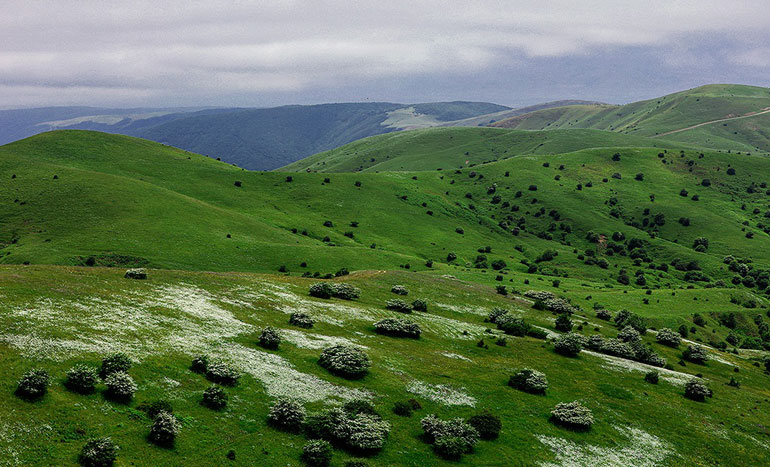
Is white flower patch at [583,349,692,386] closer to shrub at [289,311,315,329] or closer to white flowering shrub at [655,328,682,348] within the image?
white flowering shrub at [655,328,682,348]

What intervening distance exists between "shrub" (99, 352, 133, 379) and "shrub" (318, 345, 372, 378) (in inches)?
716

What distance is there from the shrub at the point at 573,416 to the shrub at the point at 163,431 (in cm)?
3581

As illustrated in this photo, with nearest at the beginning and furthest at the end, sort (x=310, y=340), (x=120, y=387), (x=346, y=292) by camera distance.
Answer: (x=120, y=387) → (x=310, y=340) → (x=346, y=292)

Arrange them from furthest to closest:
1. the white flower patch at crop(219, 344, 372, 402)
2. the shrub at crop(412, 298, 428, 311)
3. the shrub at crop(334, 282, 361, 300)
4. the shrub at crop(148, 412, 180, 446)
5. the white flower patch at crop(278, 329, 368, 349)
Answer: the shrub at crop(412, 298, 428, 311) → the shrub at crop(334, 282, 361, 300) → the white flower patch at crop(278, 329, 368, 349) → the white flower patch at crop(219, 344, 372, 402) → the shrub at crop(148, 412, 180, 446)

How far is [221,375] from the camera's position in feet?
126

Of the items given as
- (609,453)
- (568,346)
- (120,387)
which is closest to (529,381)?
(609,453)

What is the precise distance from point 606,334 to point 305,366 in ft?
199

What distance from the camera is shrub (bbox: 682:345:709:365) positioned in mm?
75750

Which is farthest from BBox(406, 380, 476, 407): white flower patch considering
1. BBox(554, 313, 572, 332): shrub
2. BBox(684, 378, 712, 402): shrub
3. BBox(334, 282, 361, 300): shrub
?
BBox(554, 313, 572, 332): shrub

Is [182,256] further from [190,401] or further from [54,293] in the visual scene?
[190,401]

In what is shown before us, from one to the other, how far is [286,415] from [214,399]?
5.66 meters

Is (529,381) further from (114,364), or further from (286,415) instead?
(114,364)

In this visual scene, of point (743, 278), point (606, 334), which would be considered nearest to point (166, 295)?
point (606, 334)

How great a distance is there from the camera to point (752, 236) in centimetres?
19162
